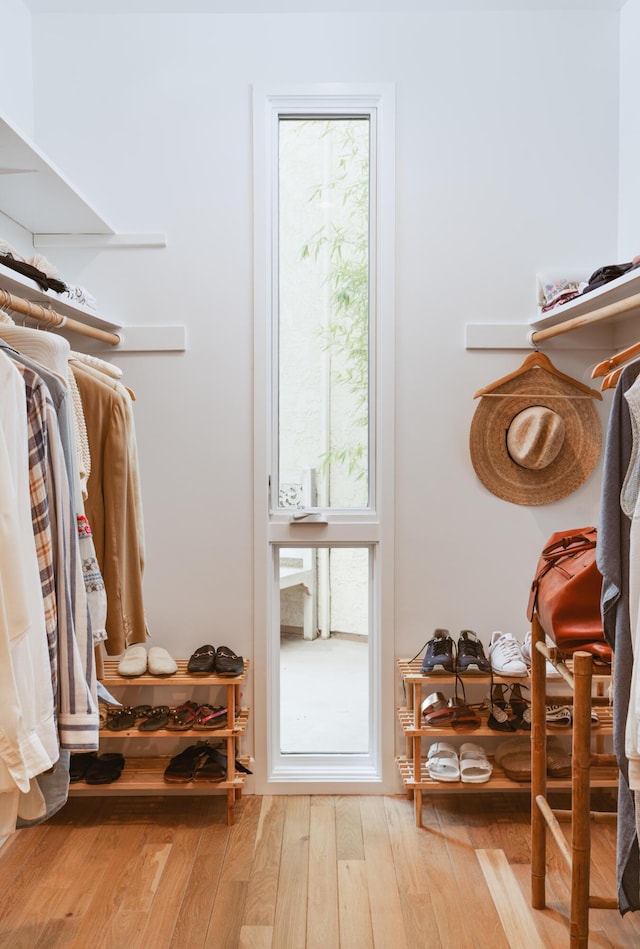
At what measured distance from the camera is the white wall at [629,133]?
251 centimetres

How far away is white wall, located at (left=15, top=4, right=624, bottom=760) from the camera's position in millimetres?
2604

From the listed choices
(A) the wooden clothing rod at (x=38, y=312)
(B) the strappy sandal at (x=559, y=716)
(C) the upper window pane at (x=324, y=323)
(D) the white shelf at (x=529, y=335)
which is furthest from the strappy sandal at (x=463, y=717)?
(A) the wooden clothing rod at (x=38, y=312)

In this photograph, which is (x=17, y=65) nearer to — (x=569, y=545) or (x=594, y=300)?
(x=594, y=300)

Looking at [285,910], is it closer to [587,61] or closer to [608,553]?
[608,553]

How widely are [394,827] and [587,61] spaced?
2.71 meters

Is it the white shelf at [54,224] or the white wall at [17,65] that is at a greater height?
the white wall at [17,65]

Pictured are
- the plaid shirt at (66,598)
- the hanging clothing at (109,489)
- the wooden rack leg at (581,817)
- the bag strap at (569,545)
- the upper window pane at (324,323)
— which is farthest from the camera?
the upper window pane at (324,323)

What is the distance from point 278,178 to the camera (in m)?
2.72

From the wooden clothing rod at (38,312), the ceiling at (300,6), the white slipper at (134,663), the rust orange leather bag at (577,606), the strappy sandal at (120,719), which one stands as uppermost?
the ceiling at (300,6)

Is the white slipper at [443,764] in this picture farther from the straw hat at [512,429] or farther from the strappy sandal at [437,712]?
the straw hat at [512,429]

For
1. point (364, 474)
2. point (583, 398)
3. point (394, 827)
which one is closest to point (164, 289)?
point (364, 474)

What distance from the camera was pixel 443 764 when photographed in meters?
2.44

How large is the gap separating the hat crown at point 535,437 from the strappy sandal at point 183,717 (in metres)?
1.43

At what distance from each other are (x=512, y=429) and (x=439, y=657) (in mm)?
834
